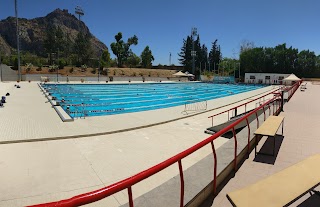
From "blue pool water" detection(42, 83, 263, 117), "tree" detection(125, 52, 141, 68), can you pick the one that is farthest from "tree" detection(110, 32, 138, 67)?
"blue pool water" detection(42, 83, 263, 117)

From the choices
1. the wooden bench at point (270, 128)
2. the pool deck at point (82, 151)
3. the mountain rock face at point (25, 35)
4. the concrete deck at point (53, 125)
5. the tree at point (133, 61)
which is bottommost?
the pool deck at point (82, 151)

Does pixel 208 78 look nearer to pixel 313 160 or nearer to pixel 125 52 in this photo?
pixel 125 52

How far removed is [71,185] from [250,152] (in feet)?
13.0

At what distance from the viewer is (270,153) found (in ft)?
18.1

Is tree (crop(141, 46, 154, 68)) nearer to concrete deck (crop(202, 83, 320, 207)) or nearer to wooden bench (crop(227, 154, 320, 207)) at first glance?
concrete deck (crop(202, 83, 320, 207))

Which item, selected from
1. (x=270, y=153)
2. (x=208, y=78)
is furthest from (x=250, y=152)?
(x=208, y=78)

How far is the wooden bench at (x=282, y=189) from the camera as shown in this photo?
8.75 feet

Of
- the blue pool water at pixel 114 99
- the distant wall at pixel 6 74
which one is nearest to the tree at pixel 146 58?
the distant wall at pixel 6 74

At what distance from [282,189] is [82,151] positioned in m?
5.76

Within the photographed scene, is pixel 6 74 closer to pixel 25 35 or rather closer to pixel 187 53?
pixel 187 53

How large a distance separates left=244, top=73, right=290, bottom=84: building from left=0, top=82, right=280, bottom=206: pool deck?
47250 mm

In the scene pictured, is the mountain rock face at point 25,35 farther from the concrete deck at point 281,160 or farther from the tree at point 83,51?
the concrete deck at point 281,160

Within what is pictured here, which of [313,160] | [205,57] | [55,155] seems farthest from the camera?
[205,57]

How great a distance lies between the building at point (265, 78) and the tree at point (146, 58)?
35.3 metres
